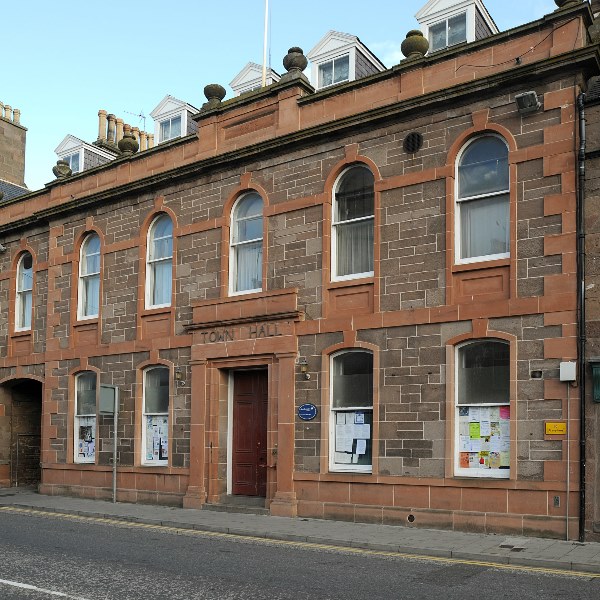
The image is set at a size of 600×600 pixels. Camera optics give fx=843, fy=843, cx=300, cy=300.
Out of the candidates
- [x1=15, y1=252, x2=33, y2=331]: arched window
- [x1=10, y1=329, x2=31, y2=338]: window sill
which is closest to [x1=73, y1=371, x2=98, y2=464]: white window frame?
[x1=10, y1=329, x2=31, y2=338]: window sill

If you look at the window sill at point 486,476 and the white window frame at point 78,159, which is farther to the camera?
the white window frame at point 78,159

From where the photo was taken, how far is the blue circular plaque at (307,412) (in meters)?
16.1

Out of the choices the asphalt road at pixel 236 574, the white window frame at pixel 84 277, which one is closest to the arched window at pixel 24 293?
the white window frame at pixel 84 277

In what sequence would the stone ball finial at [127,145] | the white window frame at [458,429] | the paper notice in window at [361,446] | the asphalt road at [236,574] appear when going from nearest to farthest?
the asphalt road at [236,574] → the white window frame at [458,429] → the paper notice in window at [361,446] → the stone ball finial at [127,145]

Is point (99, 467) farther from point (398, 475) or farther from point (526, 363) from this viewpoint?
point (526, 363)

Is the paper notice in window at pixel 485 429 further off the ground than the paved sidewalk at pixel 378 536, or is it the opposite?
the paper notice in window at pixel 485 429

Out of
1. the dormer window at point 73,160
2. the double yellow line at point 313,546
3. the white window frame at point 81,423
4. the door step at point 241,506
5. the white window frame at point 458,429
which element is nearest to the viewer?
the double yellow line at point 313,546

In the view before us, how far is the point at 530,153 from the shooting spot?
13938 mm

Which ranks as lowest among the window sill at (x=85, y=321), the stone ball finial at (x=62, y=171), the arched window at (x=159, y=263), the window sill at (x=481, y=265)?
the window sill at (x=85, y=321)

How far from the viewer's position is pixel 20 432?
24.3 m

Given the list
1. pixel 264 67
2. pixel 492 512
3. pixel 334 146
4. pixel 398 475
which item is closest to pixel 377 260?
pixel 334 146

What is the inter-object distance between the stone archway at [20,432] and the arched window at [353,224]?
11.1 meters

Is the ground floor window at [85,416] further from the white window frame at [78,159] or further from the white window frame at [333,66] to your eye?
the white window frame at [333,66]

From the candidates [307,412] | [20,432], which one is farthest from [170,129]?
[307,412]
